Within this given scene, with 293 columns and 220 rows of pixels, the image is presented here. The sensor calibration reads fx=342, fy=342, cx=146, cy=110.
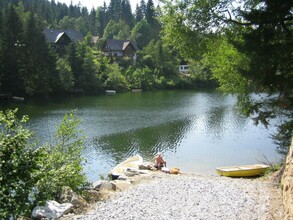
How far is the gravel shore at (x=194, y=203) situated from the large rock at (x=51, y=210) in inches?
26.3

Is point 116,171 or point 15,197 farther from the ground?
point 15,197

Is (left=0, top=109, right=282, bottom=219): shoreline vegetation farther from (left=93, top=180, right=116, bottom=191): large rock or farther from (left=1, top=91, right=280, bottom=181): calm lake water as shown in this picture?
(left=1, top=91, right=280, bottom=181): calm lake water

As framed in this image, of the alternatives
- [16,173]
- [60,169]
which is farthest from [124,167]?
[16,173]

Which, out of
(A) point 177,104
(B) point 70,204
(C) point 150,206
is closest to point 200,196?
(C) point 150,206

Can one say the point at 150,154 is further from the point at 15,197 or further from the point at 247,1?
the point at 15,197

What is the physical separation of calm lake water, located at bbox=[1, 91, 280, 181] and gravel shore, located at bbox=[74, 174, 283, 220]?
32.9 feet

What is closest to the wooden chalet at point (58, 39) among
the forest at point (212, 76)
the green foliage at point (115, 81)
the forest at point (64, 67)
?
the forest at point (64, 67)

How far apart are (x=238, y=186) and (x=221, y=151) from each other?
16.2 m

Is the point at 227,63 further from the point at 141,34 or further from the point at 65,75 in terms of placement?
the point at 141,34

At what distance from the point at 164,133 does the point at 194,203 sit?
24.5 metres

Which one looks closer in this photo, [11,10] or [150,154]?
[150,154]

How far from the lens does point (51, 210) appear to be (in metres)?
10.4

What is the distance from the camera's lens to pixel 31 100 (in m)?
58.4

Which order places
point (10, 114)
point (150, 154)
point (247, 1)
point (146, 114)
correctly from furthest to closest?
point (146, 114)
point (150, 154)
point (247, 1)
point (10, 114)
